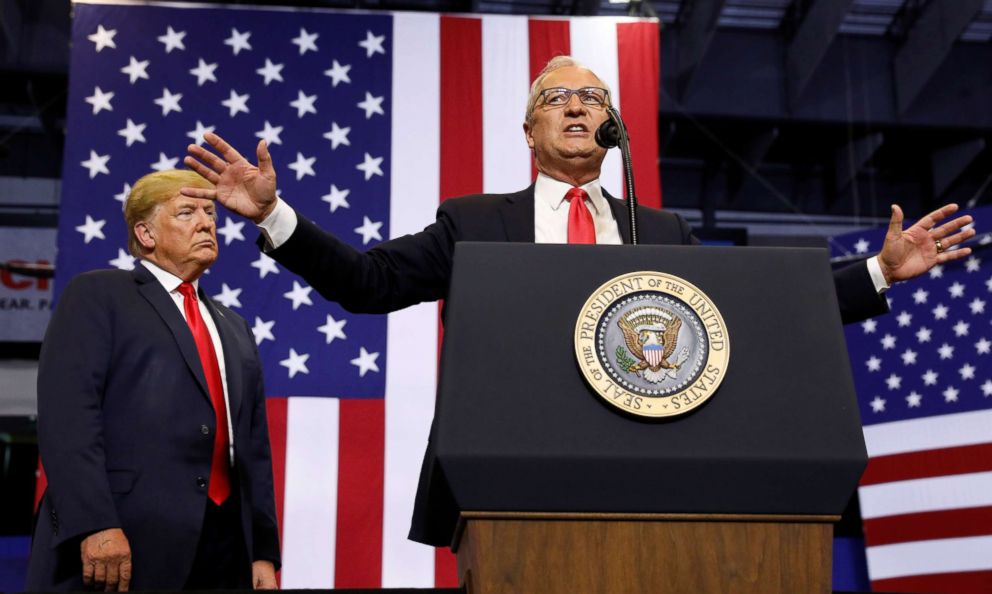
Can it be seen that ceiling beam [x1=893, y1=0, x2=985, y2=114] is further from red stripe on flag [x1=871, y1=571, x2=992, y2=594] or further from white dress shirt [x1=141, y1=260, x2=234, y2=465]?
white dress shirt [x1=141, y1=260, x2=234, y2=465]

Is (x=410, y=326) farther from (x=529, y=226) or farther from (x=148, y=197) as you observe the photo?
(x=529, y=226)

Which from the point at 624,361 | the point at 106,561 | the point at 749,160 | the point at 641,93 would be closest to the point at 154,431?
the point at 106,561

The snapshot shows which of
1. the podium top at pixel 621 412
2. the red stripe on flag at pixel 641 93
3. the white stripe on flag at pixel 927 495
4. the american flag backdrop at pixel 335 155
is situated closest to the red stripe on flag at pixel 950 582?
the white stripe on flag at pixel 927 495

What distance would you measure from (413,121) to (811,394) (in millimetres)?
2925

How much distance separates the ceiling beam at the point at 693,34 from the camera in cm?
671

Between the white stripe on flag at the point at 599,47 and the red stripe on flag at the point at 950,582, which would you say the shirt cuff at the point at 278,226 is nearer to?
the white stripe on flag at the point at 599,47

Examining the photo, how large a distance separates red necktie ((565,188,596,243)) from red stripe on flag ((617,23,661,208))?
6.69 feet

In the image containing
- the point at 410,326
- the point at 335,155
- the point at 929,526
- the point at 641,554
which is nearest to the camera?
the point at 641,554

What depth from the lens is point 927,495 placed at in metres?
4.40

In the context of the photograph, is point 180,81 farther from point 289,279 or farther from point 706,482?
point 706,482

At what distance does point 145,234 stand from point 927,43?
595 cm

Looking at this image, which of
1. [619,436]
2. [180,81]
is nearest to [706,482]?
[619,436]

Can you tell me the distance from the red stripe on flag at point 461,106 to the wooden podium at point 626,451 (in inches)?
104

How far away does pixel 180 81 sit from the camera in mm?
3955
